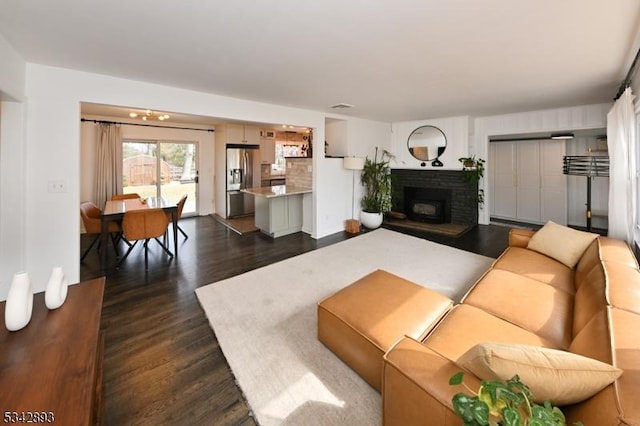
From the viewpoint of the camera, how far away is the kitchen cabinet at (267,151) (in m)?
7.27

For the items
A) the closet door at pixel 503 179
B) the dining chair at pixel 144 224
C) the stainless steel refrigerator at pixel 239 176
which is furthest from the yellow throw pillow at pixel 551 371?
the closet door at pixel 503 179

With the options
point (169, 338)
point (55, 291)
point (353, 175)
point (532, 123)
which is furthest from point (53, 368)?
point (532, 123)

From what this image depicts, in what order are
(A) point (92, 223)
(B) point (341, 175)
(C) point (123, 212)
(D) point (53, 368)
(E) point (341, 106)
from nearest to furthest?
(D) point (53, 368)
(C) point (123, 212)
(A) point (92, 223)
(E) point (341, 106)
(B) point (341, 175)

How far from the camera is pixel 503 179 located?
6617 millimetres

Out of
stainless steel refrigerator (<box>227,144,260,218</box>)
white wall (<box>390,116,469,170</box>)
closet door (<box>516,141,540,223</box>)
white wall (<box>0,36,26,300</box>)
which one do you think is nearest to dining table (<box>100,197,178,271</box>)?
white wall (<box>0,36,26,300</box>)

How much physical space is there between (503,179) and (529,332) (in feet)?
20.5

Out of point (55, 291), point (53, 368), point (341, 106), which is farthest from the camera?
point (341, 106)

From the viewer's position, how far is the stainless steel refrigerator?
668cm

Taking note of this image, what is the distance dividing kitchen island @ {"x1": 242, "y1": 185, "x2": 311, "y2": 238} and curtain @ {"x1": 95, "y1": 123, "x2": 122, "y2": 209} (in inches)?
115

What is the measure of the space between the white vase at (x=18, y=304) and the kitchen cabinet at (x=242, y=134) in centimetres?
568

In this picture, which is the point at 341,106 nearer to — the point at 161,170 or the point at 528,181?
the point at 161,170

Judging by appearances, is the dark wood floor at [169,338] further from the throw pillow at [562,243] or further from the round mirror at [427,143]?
the round mirror at [427,143]

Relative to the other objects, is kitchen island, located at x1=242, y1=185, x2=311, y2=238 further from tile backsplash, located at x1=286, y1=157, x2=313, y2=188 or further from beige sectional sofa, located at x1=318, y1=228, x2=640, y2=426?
beige sectional sofa, located at x1=318, y1=228, x2=640, y2=426

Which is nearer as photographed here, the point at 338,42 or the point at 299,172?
the point at 338,42
